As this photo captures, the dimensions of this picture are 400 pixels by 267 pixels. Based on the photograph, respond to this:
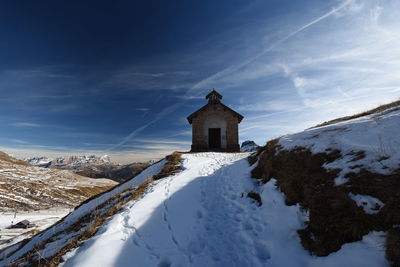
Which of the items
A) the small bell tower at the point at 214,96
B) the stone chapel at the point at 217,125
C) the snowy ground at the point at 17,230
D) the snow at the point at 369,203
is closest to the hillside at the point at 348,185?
the snow at the point at 369,203

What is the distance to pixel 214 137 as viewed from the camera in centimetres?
2811

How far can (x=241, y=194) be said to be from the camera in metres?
7.55

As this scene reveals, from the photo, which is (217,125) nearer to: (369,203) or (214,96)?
(214,96)

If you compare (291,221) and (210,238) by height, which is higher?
(291,221)

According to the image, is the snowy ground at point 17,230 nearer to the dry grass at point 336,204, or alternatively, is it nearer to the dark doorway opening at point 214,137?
the dark doorway opening at point 214,137

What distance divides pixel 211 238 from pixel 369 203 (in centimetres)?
358

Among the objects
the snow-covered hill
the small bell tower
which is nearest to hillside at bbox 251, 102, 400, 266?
the snow-covered hill

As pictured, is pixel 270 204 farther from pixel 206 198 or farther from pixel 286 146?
pixel 286 146

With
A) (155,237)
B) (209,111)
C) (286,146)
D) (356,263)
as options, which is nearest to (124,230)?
(155,237)

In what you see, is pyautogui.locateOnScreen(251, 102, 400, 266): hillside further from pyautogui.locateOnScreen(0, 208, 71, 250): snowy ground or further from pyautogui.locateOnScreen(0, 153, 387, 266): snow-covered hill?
pyautogui.locateOnScreen(0, 208, 71, 250): snowy ground

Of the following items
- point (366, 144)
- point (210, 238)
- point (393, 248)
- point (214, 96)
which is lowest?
point (210, 238)

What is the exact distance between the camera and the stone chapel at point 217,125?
88.6 feet

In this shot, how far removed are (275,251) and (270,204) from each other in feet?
6.19

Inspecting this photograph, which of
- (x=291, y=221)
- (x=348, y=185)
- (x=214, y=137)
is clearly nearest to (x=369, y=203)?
(x=348, y=185)
